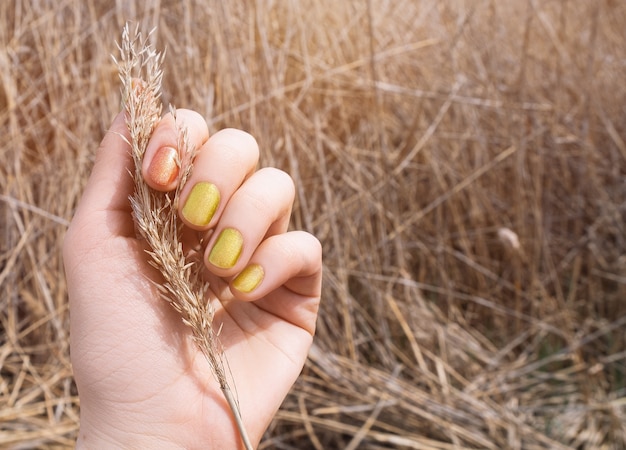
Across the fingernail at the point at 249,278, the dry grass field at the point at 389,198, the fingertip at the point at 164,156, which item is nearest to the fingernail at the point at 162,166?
the fingertip at the point at 164,156

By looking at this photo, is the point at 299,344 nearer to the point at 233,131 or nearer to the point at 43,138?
the point at 233,131

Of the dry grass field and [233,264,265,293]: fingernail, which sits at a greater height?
[233,264,265,293]: fingernail

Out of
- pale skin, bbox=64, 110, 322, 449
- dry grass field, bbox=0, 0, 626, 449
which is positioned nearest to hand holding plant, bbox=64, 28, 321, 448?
pale skin, bbox=64, 110, 322, 449

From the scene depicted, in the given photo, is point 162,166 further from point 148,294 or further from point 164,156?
point 148,294

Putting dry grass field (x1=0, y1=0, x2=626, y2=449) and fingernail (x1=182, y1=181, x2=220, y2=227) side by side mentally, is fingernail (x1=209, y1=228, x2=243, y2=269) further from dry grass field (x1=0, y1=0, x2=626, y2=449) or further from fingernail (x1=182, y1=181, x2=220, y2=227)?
dry grass field (x1=0, y1=0, x2=626, y2=449)

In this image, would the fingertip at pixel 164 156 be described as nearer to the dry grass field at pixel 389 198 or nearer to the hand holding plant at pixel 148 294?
the hand holding plant at pixel 148 294

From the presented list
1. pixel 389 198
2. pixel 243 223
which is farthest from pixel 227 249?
pixel 389 198

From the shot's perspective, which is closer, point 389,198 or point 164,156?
point 164,156
